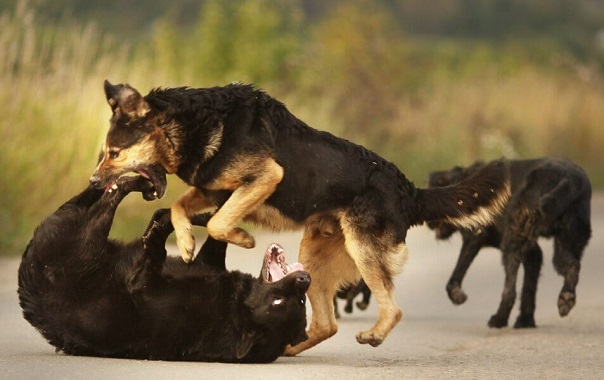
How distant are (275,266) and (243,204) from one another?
1.40 ft

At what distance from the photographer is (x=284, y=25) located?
25.2 metres

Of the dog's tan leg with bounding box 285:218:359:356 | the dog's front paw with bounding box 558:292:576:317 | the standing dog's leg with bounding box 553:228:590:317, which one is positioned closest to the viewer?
the dog's tan leg with bounding box 285:218:359:356

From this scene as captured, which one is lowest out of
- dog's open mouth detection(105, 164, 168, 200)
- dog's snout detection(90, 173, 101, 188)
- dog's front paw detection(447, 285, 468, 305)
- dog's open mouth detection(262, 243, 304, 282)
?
dog's open mouth detection(262, 243, 304, 282)

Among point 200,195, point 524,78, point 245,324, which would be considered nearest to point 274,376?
point 245,324

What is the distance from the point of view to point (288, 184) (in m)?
8.47

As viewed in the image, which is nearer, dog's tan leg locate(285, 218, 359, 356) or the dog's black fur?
dog's tan leg locate(285, 218, 359, 356)

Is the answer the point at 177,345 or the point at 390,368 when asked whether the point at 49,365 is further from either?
the point at 390,368

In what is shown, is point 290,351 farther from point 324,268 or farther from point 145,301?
point 145,301

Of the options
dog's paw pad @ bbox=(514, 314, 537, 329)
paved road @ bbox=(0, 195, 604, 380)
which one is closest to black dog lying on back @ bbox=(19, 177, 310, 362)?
paved road @ bbox=(0, 195, 604, 380)

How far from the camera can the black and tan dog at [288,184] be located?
8.16 metres

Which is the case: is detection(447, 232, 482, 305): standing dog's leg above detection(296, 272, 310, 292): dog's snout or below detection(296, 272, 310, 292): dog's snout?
above

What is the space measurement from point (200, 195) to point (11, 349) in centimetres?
150

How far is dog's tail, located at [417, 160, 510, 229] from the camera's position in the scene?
29.5 feet

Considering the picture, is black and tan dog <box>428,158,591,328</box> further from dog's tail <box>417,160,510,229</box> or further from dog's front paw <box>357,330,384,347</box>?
dog's front paw <box>357,330,384,347</box>
